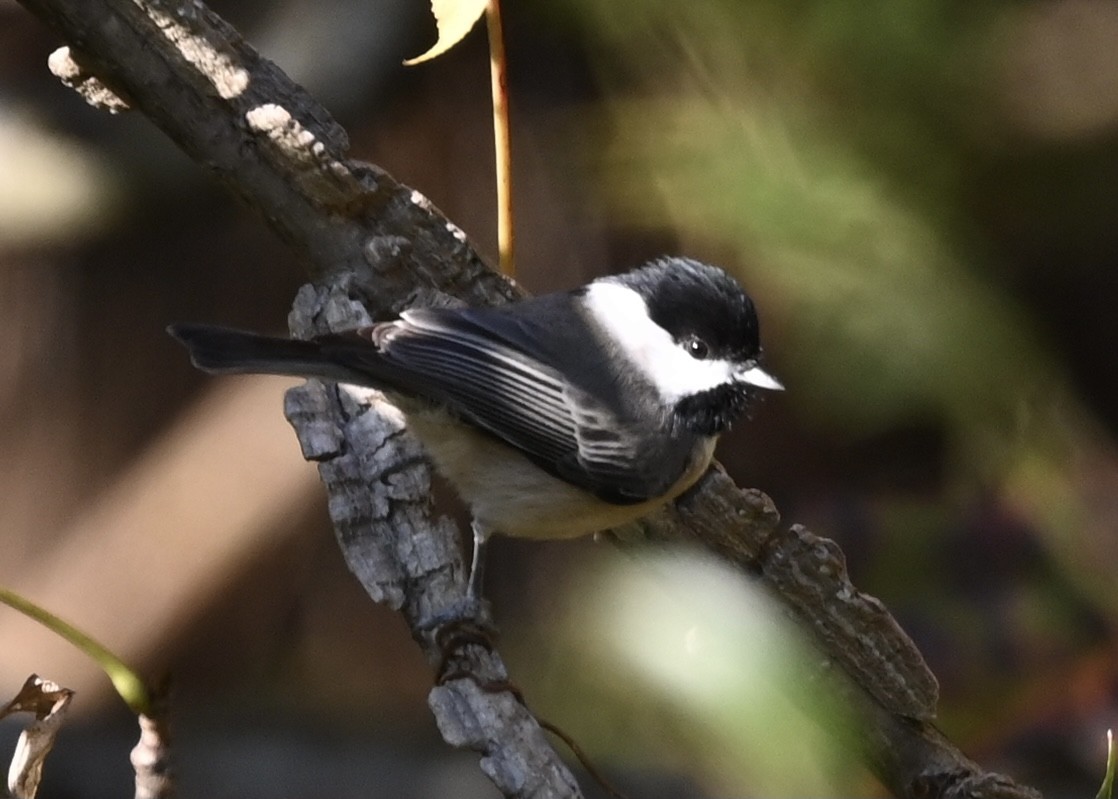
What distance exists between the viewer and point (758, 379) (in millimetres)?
1197

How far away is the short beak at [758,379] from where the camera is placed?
3.87 feet

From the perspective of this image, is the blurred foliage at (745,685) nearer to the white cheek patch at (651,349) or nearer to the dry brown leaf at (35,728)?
A: the white cheek patch at (651,349)

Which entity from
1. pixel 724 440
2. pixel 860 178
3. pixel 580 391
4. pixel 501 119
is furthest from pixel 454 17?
pixel 724 440

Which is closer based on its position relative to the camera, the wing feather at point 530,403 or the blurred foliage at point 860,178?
the wing feather at point 530,403

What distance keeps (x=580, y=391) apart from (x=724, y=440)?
2.47ft

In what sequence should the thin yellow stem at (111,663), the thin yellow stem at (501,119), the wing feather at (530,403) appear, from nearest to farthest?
the thin yellow stem at (111,663), the thin yellow stem at (501,119), the wing feather at (530,403)

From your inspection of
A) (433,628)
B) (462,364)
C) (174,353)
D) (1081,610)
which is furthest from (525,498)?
(174,353)

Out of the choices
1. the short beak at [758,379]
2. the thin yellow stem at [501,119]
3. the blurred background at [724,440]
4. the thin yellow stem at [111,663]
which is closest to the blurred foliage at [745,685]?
the blurred background at [724,440]

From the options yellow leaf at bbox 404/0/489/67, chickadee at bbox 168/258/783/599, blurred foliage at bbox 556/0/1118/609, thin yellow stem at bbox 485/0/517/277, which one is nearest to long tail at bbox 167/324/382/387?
chickadee at bbox 168/258/783/599

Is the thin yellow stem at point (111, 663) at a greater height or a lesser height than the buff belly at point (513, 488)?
lesser

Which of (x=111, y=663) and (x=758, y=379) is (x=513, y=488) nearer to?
(x=758, y=379)

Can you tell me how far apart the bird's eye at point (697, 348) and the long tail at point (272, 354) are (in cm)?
32

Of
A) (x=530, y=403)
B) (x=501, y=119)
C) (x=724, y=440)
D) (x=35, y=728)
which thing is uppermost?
(x=724, y=440)

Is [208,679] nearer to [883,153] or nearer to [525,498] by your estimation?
[525,498]
